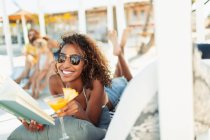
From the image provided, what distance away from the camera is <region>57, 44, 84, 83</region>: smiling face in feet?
7.73

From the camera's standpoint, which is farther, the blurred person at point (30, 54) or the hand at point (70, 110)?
the blurred person at point (30, 54)

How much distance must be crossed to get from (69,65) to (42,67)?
156 inches

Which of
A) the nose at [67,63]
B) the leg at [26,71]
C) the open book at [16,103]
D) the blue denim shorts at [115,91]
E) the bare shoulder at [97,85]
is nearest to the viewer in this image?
the open book at [16,103]

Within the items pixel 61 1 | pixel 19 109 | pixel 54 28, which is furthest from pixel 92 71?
pixel 54 28

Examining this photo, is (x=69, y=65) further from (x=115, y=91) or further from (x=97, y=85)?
(x=115, y=91)

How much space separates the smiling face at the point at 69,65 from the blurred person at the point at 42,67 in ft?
11.7

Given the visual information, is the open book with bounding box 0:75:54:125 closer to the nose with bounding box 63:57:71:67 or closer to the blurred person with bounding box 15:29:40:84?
the nose with bounding box 63:57:71:67

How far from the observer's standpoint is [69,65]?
236 cm

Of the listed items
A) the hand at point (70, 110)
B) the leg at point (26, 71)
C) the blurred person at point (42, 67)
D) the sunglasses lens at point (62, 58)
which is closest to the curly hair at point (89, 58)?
the sunglasses lens at point (62, 58)

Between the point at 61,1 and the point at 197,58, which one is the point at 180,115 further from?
the point at 61,1

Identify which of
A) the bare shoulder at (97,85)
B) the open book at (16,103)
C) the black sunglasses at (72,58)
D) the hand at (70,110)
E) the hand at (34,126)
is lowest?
the hand at (34,126)

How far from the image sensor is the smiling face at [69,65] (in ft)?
7.73

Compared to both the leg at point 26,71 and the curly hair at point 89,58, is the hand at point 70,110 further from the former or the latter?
the leg at point 26,71

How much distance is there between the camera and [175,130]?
116 centimetres
